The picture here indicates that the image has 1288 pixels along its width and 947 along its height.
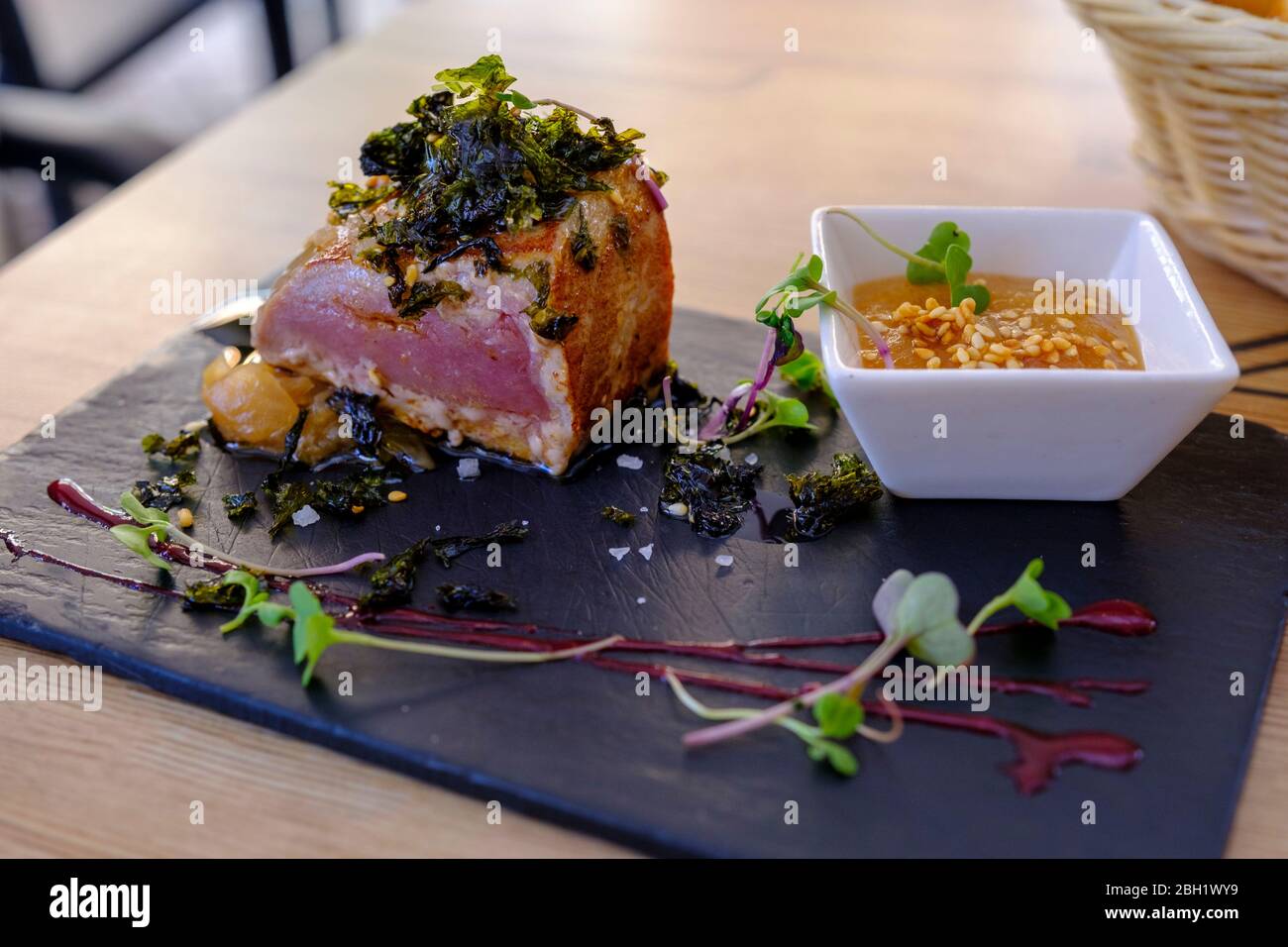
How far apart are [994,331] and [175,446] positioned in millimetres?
1871

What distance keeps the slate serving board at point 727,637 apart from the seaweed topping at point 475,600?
60 millimetres

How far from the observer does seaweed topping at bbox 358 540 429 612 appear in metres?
2.21

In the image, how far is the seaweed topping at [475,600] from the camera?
221 cm

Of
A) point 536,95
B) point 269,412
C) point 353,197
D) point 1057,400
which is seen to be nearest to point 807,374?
point 1057,400

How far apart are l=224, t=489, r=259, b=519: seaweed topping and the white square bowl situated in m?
1.27

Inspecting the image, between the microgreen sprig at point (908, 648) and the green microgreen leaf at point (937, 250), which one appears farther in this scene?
the green microgreen leaf at point (937, 250)

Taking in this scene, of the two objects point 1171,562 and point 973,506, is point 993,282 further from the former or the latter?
point 1171,562

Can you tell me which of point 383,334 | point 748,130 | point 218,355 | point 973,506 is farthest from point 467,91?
point 748,130

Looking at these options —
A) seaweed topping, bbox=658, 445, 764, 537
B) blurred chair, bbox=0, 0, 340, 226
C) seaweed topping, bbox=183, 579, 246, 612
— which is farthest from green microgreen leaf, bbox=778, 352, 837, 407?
blurred chair, bbox=0, 0, 340, 226

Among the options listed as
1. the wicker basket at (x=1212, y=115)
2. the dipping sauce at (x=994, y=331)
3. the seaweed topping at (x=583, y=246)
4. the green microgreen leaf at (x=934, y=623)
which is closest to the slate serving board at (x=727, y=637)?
the green microgreen leaf at (x=934, y=623)

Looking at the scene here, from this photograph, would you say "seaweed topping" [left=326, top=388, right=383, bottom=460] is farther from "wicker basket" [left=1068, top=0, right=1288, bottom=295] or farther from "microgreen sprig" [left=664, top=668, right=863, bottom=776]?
"wicker basket" [left=1068, top=0, right=1288, bottom=295]

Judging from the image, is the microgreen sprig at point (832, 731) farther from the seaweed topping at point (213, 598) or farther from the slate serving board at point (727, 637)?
the seaweed topping at point (213, 598)

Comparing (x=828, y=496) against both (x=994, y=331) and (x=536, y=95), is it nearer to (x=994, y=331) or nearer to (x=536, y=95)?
(x=994, y=331)

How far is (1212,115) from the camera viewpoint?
2.96 metres
